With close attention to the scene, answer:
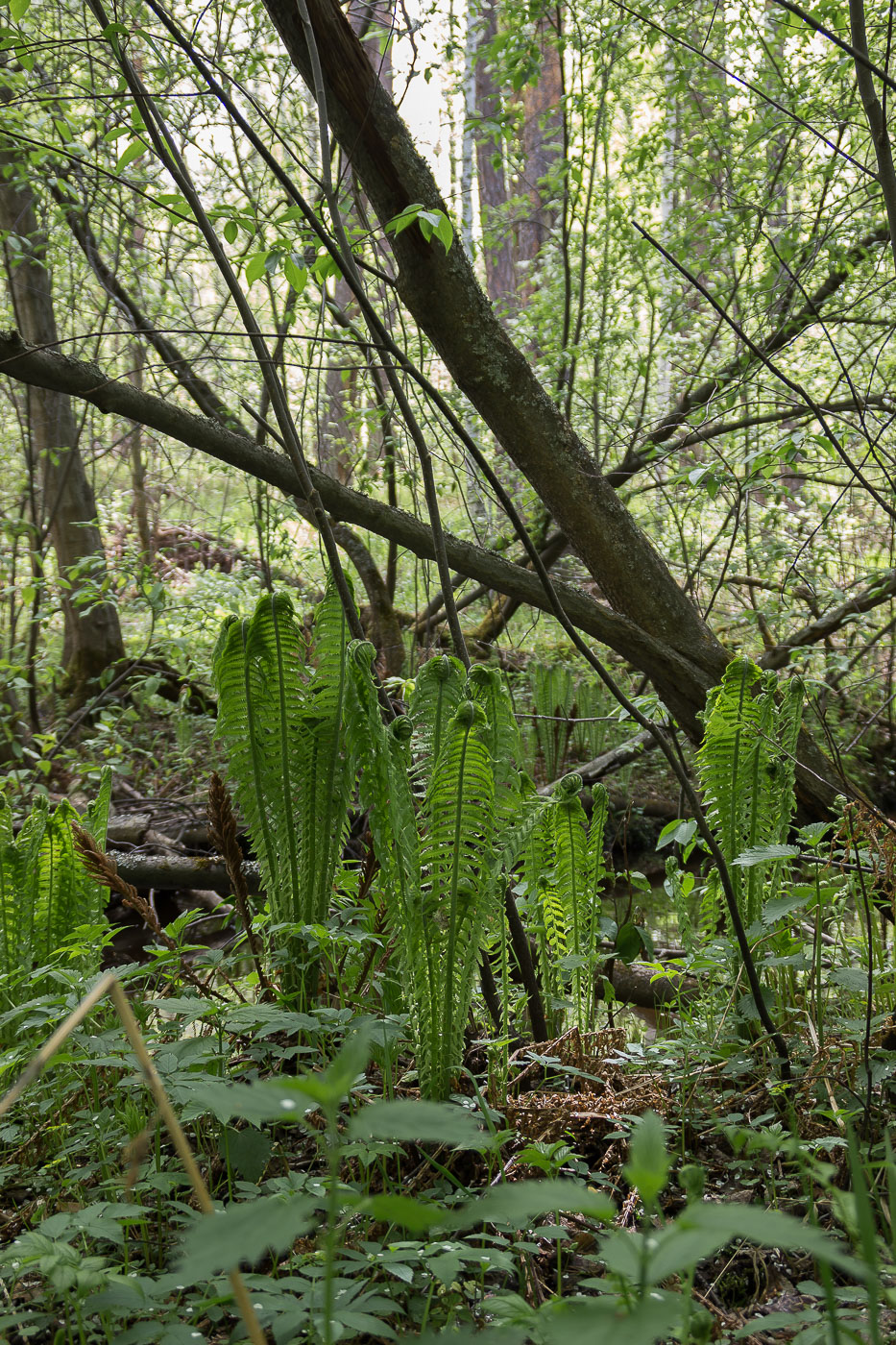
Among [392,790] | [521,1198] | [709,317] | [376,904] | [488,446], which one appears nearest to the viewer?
[521,1198]

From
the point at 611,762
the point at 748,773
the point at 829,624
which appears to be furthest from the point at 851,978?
the point at 829,624

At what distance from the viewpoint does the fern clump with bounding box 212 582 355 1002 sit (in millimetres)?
1670

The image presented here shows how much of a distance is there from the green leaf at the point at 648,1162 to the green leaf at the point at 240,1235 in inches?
8.4

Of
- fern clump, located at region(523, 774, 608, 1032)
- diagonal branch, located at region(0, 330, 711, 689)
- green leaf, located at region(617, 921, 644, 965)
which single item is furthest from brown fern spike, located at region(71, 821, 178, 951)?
diagonal branch, located at region(0, 330, 711, 689)

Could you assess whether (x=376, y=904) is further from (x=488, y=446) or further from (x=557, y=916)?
(x=488, y=446)

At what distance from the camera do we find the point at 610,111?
4738 mm

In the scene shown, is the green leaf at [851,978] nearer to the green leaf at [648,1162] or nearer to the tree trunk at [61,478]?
the green leaf at [648,1162]

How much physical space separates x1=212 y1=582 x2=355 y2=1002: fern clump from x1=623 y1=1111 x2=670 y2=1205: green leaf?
1.13m

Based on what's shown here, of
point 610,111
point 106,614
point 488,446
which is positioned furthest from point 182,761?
point 610,111

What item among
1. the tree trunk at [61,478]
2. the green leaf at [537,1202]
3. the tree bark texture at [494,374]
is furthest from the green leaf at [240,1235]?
the tree trunk at [61,478]

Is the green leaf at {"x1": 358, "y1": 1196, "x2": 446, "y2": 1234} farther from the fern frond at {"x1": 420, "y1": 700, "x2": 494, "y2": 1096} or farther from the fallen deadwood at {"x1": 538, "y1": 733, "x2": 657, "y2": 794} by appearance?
the fallen deadwood at {"x1": 538, "y1": 733, "x2": 657, "y2": 794}

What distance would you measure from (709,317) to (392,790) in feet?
16.5

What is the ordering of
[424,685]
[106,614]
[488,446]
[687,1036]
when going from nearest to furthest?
[424,685]
[687,1036]
[488,446]
[106,614]

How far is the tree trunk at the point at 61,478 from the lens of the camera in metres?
5.32
